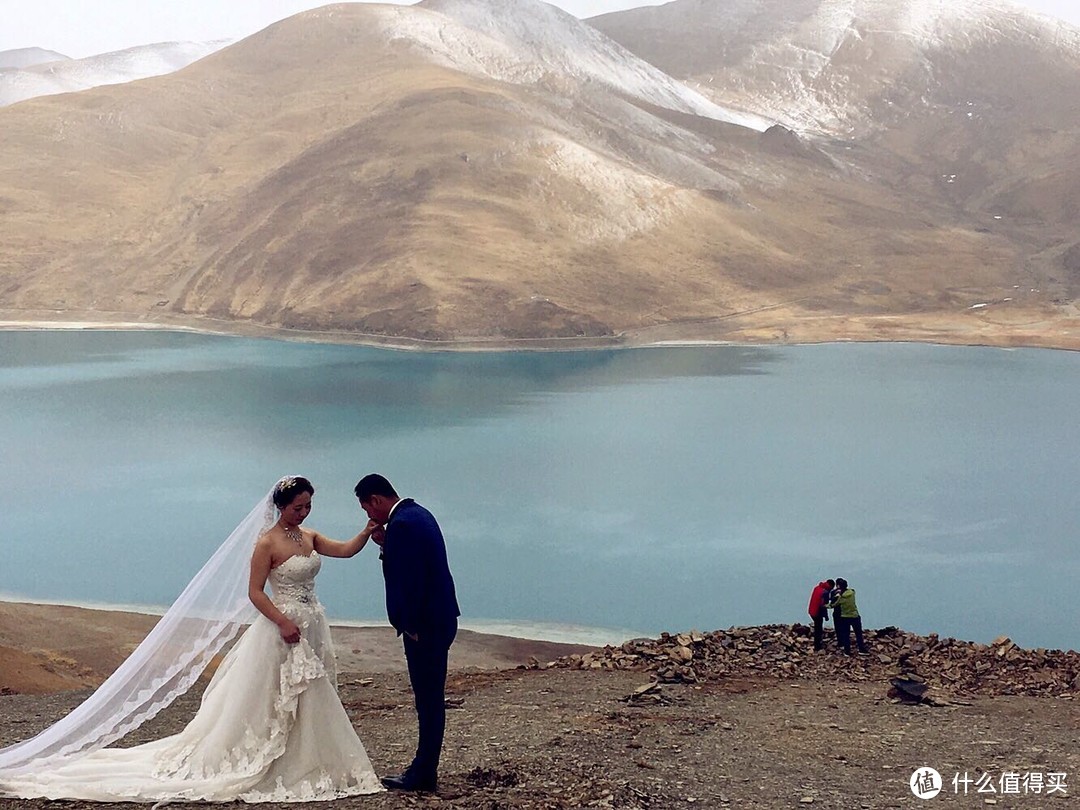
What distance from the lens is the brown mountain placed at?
4925cm

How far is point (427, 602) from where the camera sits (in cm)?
432

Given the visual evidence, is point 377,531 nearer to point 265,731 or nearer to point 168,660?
point 265,731

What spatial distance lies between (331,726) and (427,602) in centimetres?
60

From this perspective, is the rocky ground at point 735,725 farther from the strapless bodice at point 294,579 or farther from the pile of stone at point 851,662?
the strapless bodice at point 294,579

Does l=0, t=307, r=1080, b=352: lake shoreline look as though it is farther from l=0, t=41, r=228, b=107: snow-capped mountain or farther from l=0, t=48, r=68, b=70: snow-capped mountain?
l=0, t=48, r=68, b=70: snow-capped mountain

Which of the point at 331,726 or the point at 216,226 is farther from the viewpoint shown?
the point at 216,226

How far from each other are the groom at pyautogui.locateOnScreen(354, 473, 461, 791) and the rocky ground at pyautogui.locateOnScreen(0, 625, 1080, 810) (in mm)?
246

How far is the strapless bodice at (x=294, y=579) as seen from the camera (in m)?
4.38

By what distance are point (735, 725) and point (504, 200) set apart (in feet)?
163

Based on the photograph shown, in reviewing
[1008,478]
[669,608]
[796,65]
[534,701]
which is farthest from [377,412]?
[796,65]

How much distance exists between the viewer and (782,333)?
153 ft

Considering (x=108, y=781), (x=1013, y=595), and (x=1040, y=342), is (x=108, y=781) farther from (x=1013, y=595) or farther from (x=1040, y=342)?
(x=1040, y=342)

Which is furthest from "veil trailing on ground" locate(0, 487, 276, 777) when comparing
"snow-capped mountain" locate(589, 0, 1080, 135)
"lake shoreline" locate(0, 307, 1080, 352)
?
"snow-capped mountain" locate(589, 0, 1080, 135)

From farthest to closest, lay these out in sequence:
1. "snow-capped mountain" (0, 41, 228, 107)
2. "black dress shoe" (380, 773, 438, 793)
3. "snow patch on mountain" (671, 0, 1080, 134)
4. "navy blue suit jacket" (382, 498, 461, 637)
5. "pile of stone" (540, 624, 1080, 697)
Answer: "snow-capped mountain" (0, 41, 228, 107), "snow patch on mountain" (671, 0, 1080, 134), "pile of stone" (540, 624, 1080, 697), "black dress shoe" (380, 773, 438, 793), "navy blue suit jacket" (382, 498, 461, 637)
